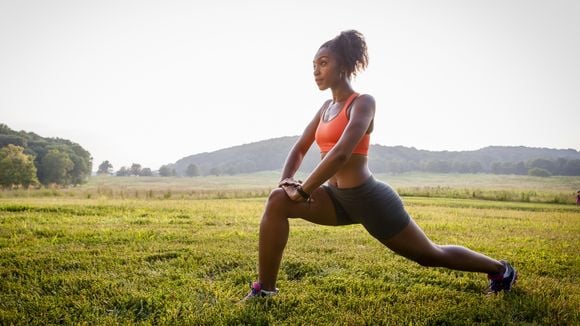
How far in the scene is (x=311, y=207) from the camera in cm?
385

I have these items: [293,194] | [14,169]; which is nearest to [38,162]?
[14,169]

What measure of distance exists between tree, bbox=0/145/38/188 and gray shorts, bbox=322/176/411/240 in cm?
7659

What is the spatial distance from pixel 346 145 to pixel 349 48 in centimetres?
103

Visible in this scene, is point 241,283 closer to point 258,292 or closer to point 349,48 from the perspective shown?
point 258,292

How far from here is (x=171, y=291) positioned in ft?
13.5

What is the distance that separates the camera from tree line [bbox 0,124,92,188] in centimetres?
6575

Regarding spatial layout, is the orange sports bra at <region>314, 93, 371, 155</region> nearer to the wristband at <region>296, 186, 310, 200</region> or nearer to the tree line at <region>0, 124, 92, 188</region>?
the wristband at <region>296, 186, 310, 200</region>

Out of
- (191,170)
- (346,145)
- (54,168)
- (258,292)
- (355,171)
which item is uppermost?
(191,170)

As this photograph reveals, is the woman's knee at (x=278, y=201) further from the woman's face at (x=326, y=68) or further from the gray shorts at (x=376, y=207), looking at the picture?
the woman's face at (x=326, y=68)

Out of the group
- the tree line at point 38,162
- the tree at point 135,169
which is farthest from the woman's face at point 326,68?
the tree at point 135,169

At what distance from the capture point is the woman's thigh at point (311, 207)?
3.76 metres

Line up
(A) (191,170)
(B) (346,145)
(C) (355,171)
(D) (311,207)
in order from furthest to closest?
(A) (191,170), (D) (311,207), (C) (355,171), (B) (346,145)

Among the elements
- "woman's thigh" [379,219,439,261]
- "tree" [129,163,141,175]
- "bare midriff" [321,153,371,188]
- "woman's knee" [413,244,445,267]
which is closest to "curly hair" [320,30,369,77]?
"bare midriff" [321,153,371,188]

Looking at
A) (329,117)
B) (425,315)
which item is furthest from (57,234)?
(425,315)
